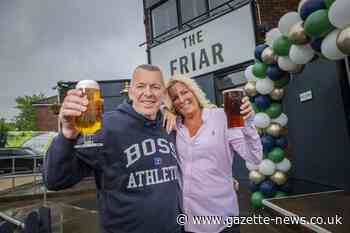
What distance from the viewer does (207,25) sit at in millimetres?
8148

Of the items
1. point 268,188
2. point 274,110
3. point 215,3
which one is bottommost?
point 268,188

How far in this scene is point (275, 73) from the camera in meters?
4.52

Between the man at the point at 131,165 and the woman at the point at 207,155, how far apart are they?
0.22 meters

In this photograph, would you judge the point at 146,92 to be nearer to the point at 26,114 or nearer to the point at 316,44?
the point at 316,44

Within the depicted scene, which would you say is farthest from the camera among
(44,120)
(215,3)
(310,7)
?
(44,120)

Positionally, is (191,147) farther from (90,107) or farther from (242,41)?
(242,41)

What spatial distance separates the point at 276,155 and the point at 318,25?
7.52 ft

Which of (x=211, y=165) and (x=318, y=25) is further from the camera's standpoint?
(x=318, y=25)

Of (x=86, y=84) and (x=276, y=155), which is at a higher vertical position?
(x=86, y=84)

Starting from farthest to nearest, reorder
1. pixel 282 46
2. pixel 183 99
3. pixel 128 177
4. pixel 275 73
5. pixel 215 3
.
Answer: pixel 215 3 < pixel 275 73 < pixel 282 46 < pixel 183 99 < pixel 128 177

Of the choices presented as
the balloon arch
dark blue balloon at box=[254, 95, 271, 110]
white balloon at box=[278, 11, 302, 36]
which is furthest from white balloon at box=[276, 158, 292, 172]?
white balloon at box=[278, 11, 302, 36]

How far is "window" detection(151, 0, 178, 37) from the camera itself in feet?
30.7

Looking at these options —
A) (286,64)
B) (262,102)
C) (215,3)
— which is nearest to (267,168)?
(262,102)

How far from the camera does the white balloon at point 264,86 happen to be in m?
4.64
